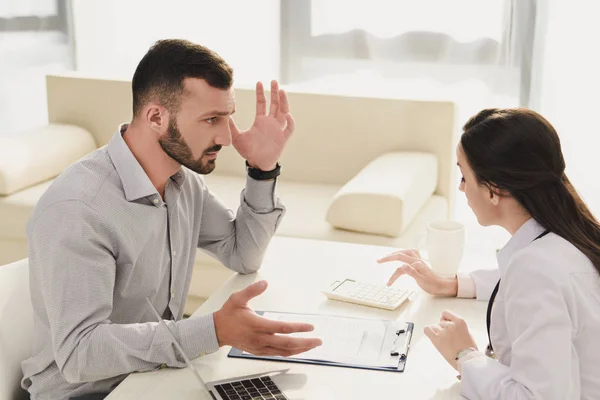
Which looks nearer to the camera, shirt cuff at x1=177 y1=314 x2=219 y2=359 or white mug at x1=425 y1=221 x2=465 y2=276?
shirt cuff at x1=177 y1=314 x2=219 y2=359

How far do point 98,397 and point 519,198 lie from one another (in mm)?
823

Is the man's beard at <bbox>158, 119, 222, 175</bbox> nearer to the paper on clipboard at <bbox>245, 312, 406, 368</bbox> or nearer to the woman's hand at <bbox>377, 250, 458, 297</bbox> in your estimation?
the paper on clipboard at <bbox>245, 312, 406, 368</bbox>

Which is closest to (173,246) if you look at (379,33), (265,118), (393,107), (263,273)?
(263,273)

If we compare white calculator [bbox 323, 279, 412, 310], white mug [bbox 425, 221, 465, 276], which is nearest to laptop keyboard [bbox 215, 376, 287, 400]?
white calculator [bbox 323, 279, 412, 310]

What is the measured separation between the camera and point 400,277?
1.84 m

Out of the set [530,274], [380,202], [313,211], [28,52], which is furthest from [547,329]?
[28,52]

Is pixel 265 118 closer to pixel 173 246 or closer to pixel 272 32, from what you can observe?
pixel 173 246

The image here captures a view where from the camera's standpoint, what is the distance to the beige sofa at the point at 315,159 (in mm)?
3098

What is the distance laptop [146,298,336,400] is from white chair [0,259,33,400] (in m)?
0.38

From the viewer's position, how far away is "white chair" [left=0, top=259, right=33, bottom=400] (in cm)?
155

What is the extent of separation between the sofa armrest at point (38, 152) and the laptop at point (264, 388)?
228 cm

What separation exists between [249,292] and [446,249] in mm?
597

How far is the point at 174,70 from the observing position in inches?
64.5

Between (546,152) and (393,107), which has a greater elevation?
(546,152)
